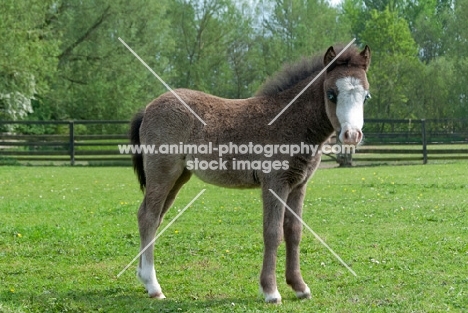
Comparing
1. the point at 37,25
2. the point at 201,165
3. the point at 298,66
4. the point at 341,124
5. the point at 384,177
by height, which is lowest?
the point at 384,177

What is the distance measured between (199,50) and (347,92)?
39.5 metres

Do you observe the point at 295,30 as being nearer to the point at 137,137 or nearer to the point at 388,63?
the point at 388,63

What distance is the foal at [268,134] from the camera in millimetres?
5719

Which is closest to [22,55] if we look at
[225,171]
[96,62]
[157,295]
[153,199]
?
[96,62]

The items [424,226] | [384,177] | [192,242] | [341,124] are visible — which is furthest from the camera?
[384,177]

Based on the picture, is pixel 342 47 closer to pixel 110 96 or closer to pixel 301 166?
pixel 301 166

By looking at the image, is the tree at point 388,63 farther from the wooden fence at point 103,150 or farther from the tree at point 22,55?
the tree at point 22,55

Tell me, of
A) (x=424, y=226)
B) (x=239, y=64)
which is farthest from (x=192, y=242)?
(x=239, y=64)

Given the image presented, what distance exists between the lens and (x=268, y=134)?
6.10 m

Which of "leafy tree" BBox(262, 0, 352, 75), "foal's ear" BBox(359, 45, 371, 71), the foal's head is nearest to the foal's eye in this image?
the foal's head

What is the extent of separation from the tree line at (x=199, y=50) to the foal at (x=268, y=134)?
21.8m

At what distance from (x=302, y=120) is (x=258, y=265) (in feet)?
6.86

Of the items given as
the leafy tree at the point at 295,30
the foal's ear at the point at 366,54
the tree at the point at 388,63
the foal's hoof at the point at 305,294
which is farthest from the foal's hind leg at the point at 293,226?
the leafy tree at the point at 295,30

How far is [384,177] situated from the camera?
1762 cm
